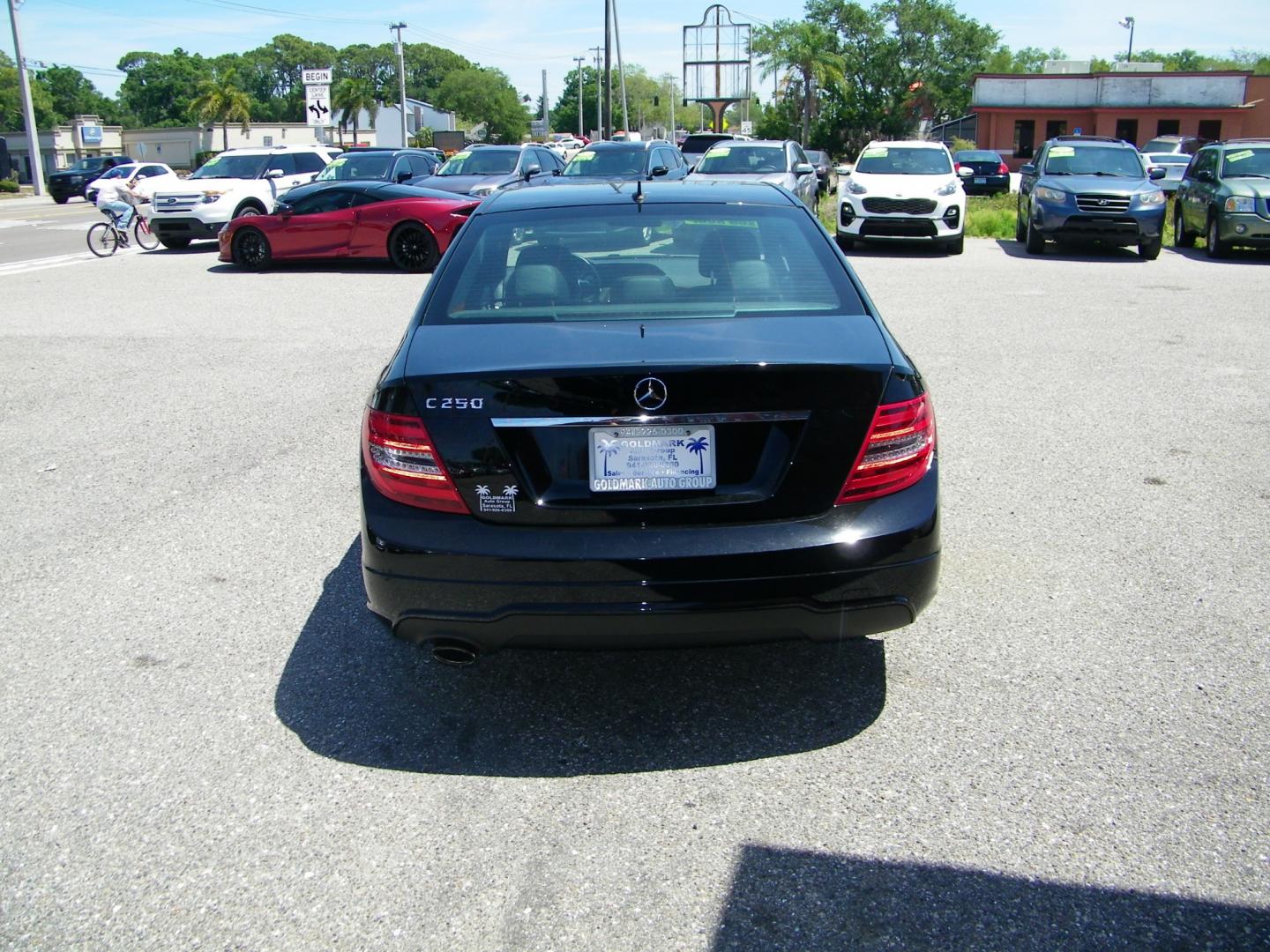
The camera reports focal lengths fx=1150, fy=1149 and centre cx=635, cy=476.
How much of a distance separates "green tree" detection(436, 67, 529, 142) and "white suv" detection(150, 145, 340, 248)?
366ft

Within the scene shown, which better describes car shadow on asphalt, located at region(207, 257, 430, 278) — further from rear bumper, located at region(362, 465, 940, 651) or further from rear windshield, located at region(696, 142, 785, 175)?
rear bumper, located at region(362, 465, 940, 651)

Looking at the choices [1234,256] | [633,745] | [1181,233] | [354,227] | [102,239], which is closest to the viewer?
[633,745]

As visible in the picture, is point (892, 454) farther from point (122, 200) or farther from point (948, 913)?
point (122, 200)

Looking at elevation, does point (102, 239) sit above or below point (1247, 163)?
below

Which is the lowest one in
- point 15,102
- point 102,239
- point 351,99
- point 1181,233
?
point 1181,233

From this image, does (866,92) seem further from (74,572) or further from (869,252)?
(74,572)

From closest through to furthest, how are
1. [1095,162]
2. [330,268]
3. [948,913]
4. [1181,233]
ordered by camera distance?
[948,913]
[330,268]
[1095,162]
[1181,233]

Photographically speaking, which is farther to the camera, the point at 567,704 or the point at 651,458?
the point at 567,704

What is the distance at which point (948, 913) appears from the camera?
8.95 ft

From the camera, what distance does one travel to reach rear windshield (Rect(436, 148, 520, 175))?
21609 mm

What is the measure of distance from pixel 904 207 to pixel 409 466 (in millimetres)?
15763

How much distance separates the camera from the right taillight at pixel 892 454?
3322mm

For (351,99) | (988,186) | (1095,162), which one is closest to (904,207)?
(1095,162)

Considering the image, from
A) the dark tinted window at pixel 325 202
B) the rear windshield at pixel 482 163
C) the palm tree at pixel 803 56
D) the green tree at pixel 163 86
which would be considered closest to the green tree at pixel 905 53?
the palm tree at pixel 803 56
